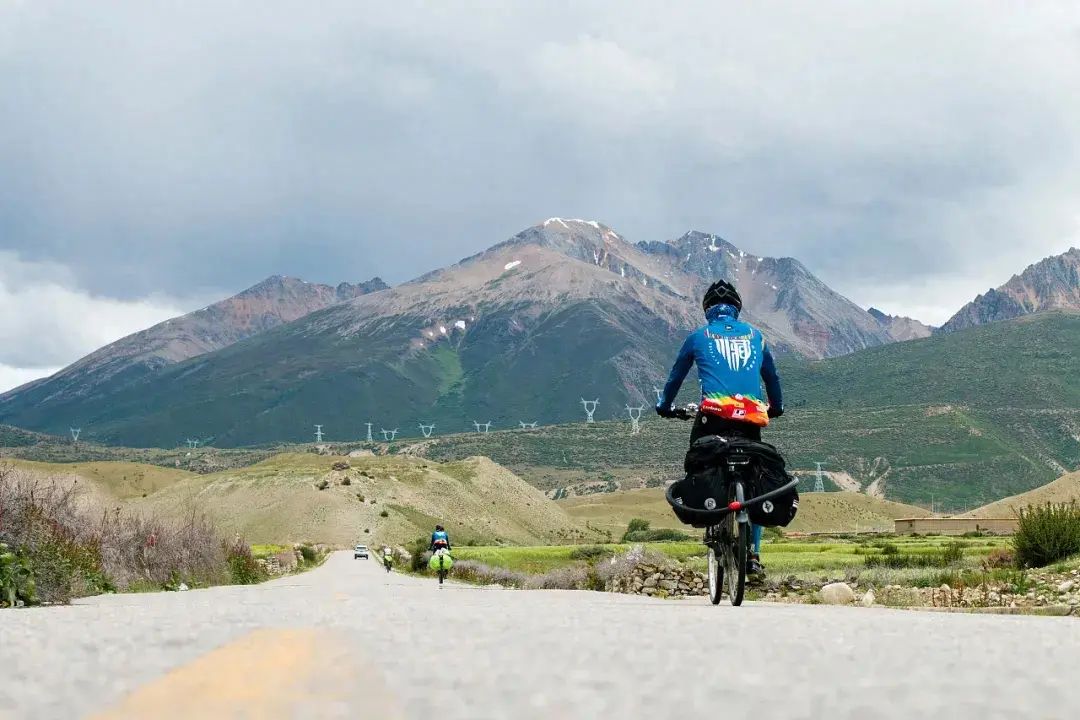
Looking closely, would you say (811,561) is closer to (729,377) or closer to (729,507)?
(729,377)

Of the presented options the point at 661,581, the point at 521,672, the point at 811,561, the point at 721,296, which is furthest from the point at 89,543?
the point at 811,561

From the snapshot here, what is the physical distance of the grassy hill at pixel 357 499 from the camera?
98500mm

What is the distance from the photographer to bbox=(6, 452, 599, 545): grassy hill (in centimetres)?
9850

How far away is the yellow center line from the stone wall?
692 inches

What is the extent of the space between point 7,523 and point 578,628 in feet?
31.9

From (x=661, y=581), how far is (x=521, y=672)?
1869 cm

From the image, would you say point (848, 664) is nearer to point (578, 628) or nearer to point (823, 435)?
point (578, 628)

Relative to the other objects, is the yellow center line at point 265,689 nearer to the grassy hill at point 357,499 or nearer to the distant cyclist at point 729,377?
the distant cyclist at point 729,377

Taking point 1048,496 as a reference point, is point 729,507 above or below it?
above

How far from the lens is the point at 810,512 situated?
126875 millimetres

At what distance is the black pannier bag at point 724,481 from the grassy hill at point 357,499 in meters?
86.8

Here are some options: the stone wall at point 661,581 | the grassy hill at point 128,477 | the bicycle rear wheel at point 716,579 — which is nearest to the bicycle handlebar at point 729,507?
the bicycle rear wheel at point 716,579

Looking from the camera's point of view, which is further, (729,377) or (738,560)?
(729,377)

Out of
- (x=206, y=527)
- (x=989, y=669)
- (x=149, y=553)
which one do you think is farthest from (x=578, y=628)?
(x=206, y=527)
